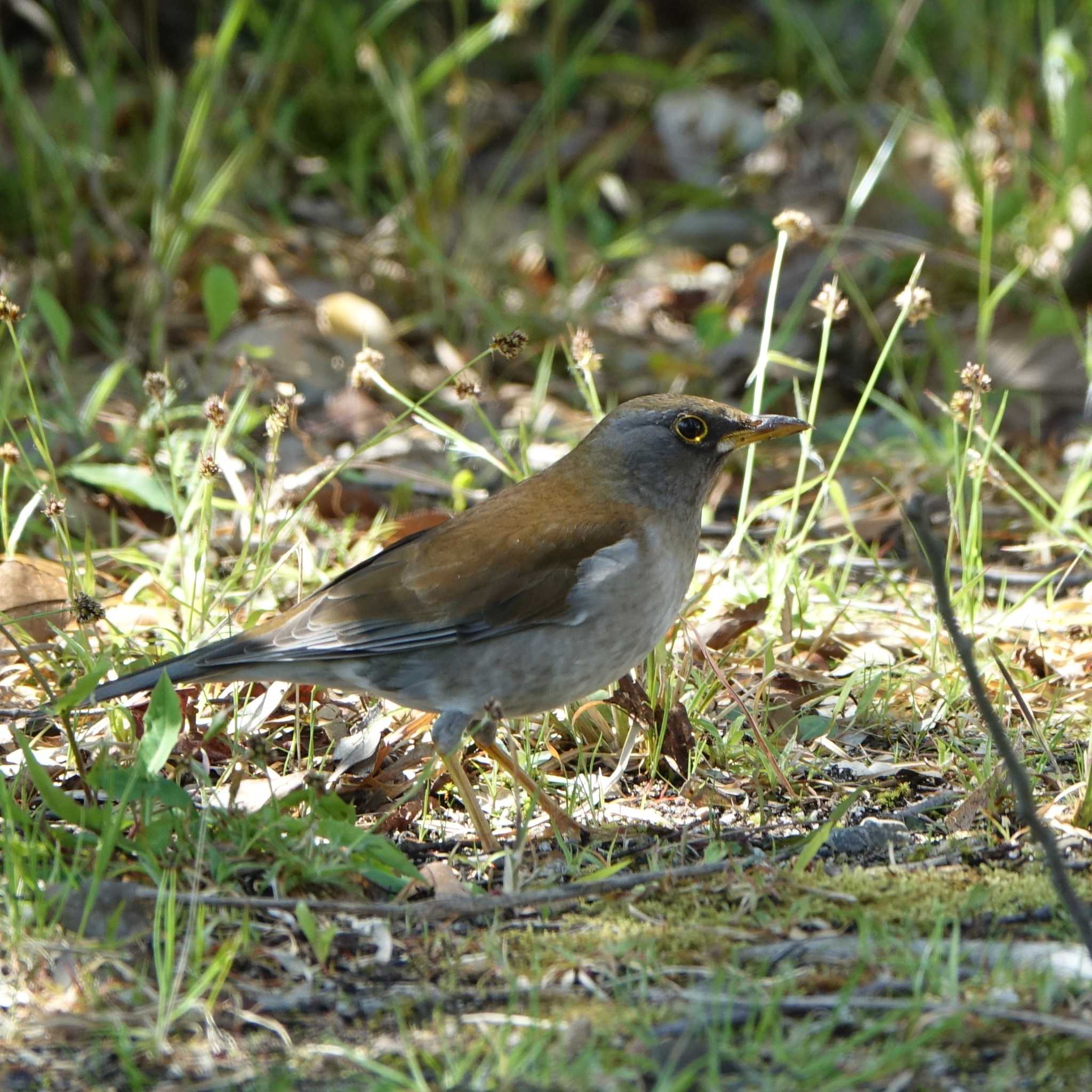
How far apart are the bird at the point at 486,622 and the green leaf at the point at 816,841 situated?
0.68m

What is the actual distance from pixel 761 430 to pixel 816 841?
1538 millimetres

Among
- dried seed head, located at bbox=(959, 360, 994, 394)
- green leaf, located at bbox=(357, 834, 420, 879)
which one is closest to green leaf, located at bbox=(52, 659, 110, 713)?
green leaf, located at bbox=(357, 834, 420, 879)

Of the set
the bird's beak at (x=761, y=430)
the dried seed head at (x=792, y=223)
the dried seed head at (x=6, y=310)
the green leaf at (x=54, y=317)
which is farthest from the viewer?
the green leaf at (x=54, y=317)

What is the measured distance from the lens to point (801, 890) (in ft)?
12.2

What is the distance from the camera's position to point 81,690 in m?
3.88

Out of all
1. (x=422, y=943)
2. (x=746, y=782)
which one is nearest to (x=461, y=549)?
(x=746, y=782)

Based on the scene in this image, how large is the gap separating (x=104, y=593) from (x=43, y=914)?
2365 millimetres

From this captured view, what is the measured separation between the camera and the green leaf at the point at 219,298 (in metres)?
6.73

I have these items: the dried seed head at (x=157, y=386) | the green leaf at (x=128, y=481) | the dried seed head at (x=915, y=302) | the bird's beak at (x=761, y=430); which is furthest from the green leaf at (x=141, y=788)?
the dried seed head at (x=915, y=302)

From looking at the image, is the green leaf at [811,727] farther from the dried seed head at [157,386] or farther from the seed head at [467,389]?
the dried seed head at [157,386]

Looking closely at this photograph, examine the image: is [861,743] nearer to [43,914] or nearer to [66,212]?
[43,914]

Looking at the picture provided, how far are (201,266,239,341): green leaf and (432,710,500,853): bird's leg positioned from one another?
2.92 meters

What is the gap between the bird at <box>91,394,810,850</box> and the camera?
430 centimetres

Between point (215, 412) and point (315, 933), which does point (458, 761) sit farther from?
point (215, 412)
